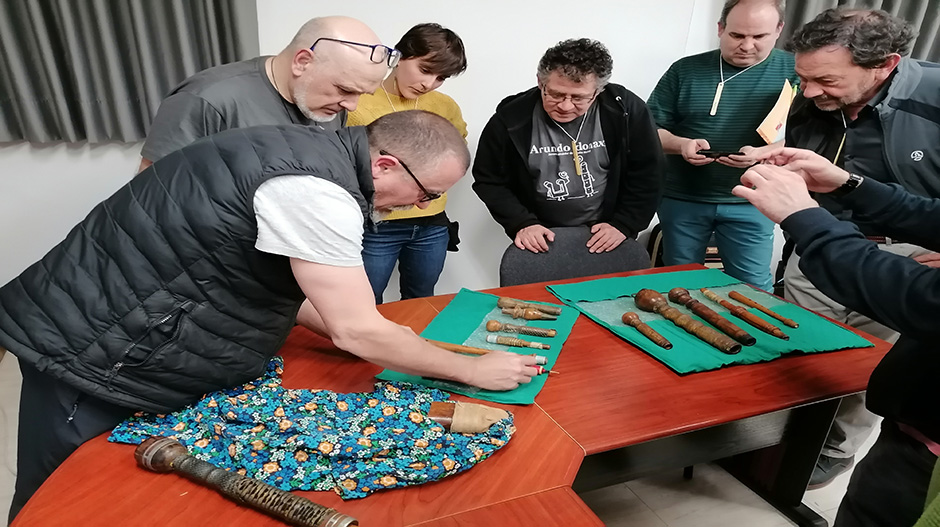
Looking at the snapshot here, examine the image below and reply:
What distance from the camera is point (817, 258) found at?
1.23 meters

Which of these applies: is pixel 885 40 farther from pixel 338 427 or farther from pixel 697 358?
pixel 338 427

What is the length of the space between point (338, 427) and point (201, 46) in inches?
89.6

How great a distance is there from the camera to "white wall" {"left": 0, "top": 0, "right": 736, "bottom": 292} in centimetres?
281

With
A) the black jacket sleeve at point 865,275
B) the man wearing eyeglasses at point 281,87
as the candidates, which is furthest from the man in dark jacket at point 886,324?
the man wearing eyeglasses at point 281,87

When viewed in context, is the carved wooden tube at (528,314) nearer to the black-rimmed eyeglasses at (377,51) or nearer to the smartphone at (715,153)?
the black-rimmed eyeglasses at (377,51)

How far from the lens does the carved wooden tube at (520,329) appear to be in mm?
1709

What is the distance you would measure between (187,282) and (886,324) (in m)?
1.39

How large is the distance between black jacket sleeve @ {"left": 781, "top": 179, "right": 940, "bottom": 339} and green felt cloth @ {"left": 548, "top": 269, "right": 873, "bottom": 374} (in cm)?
44


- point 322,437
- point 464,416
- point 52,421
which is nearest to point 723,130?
point 464,416

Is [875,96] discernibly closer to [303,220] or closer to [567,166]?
[567,166]

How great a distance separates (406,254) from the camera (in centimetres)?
287

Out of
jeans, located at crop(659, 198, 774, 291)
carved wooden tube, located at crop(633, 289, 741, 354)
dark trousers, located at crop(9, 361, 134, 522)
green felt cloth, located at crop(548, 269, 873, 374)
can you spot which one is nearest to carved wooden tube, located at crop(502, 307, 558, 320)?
green felt cloth, located at crop(548, 269, 873, 374)

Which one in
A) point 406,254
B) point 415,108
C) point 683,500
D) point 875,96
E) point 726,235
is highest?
point 875,96

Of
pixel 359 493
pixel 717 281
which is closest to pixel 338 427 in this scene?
pixel 359 493
